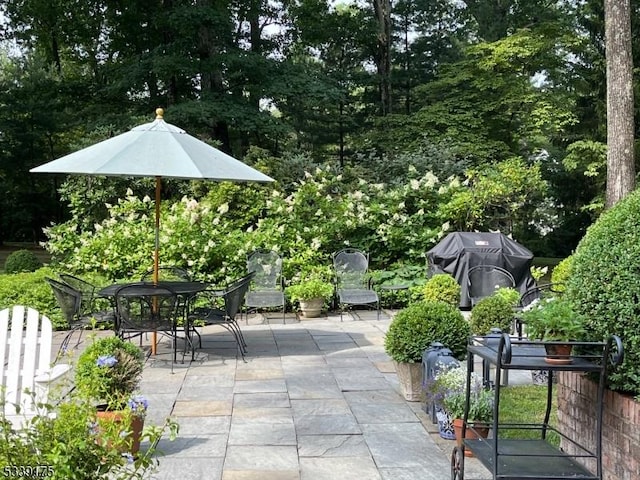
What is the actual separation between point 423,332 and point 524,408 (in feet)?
2.98

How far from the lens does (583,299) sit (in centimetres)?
265

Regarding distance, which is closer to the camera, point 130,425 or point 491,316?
point 130,425

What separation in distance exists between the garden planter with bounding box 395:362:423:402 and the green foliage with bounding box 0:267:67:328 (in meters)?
4.88

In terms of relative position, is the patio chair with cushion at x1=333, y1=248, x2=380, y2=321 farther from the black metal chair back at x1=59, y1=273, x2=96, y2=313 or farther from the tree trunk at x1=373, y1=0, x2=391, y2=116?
the tree trunk at x1=373, y1=0, x2=391, y2=116

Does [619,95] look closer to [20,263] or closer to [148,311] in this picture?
[148,311]

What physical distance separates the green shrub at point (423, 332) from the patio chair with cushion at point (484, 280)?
4.52 metres

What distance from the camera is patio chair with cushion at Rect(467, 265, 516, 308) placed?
29.2ft

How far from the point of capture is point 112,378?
10.6 feet

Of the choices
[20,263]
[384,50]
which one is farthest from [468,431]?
[384,50]

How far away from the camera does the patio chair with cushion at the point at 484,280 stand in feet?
29.2

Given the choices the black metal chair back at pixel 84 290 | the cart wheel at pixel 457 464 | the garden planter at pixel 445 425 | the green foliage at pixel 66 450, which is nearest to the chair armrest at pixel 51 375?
the green foliage at pixel 66 450

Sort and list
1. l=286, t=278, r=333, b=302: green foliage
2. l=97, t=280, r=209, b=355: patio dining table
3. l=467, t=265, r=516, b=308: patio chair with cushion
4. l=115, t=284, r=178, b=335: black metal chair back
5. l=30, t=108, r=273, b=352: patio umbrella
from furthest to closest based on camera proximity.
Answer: l=467, t=265, r=516, b=308: patio chair with cushion, l=286, t=278, r=333, b=302: green foliage, l=97, t=280, r=209, b=355: patio dining table, l=115, t=284, r=178, b=335: black metal chair back, l=30, t=108, r=273, b=352: patio umbrella

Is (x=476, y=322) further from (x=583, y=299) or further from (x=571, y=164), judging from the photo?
(x=571, y=164)

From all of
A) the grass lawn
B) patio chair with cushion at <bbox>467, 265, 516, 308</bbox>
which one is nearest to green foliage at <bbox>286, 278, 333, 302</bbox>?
patio chair with cushion at <bbox>467, 265, 516, 308</bbox>
